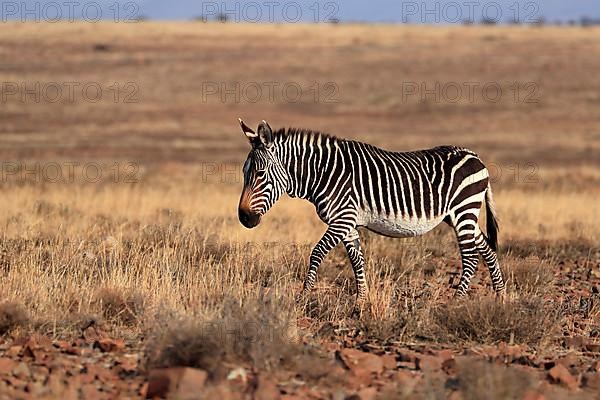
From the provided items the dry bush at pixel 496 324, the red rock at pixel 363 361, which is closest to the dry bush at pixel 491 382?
the red rock at pixel 363 361

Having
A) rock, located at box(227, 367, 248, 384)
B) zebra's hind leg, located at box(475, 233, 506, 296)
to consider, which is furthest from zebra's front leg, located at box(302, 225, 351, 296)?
rock, located at box(227, 367, 248, 384)

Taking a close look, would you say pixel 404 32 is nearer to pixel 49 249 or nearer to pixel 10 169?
pixel 10 169

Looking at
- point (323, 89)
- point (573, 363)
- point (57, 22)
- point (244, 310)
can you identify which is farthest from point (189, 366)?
point (57, 22)

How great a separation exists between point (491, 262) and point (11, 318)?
16.8 feet

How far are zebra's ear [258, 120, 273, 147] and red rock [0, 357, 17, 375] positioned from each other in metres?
4.12

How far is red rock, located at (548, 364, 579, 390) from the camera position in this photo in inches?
245

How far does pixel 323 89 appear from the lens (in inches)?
2478

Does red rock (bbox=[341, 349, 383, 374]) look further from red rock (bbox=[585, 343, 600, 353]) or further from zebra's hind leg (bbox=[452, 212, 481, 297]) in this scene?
zebra's hind leg (bbox=[452, 212, 481, 297])

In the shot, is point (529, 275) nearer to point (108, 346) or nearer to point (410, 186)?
point (410, 186)

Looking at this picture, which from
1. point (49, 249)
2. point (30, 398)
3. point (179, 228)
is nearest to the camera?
point (30, 398)

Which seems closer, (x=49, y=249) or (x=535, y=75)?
(x=49, y=249)

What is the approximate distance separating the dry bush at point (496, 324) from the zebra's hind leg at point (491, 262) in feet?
7.74

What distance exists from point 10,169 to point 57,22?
75616 mm

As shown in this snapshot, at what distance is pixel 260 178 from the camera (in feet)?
32.0
